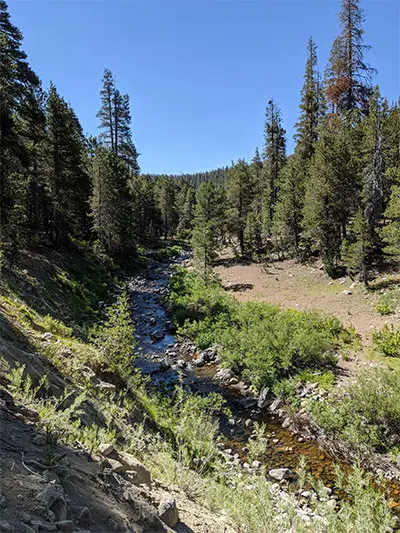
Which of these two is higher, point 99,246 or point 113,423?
point 99,246

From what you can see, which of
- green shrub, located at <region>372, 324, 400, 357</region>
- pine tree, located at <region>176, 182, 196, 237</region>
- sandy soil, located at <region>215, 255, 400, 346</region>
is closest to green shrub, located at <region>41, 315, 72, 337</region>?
green shrub, located at <region>372, 324, 400, 357</region>

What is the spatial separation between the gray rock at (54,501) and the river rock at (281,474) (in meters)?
6.31

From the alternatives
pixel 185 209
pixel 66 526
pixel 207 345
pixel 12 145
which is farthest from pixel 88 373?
pixel 185 209

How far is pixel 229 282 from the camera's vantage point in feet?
94.2

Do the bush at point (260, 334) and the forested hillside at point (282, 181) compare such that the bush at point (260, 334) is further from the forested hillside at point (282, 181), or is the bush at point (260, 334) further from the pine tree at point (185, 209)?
the pine tree at point (185, 209)

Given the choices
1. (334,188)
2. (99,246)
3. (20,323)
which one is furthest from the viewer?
(99,246)

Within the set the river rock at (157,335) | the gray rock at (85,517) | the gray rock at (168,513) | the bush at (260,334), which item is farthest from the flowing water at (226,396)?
the gray rock at (85,517)

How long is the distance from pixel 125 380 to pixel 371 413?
20.7ft

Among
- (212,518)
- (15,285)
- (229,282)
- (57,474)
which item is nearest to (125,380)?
(212,518)

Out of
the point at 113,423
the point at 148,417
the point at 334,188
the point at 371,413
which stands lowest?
the point at 371,413

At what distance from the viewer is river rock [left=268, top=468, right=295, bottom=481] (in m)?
7.19

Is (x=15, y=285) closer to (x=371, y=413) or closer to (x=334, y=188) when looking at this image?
(x=371, y=413)

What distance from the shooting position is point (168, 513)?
3225mm

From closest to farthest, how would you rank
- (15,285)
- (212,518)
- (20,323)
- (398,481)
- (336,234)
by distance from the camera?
1. (212,518)
2. (398,481)
3. (20,323)
4. (15,285)
5. (336,234)
